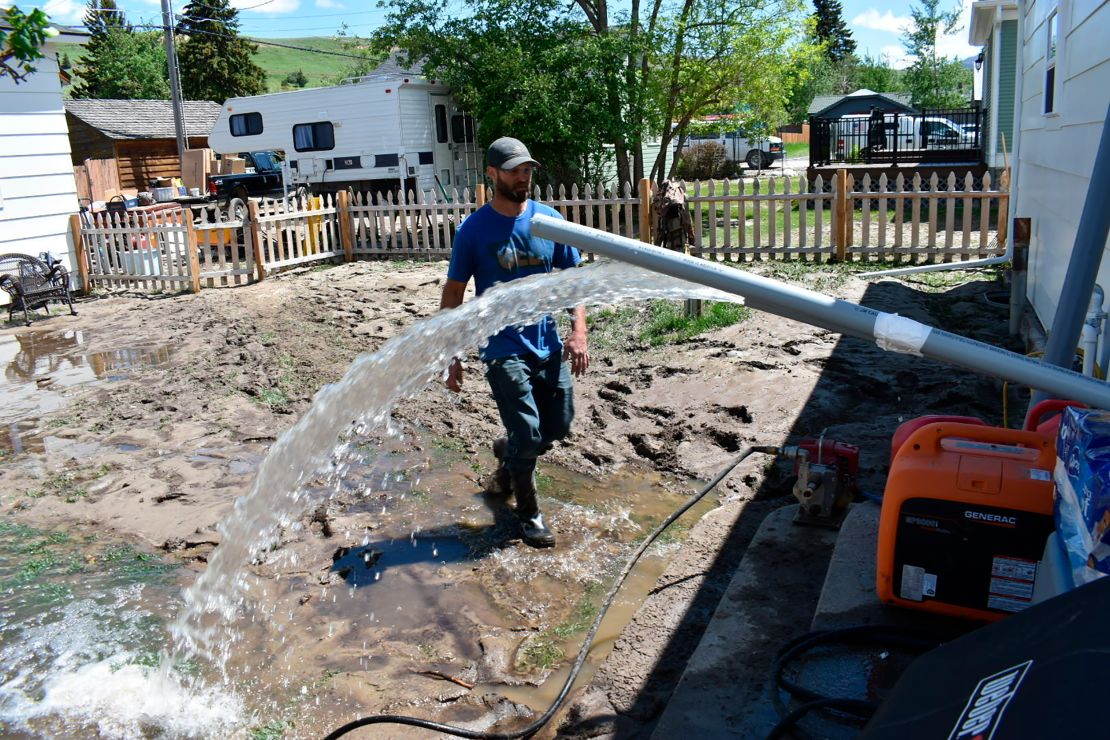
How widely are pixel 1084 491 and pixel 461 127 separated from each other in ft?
72.3

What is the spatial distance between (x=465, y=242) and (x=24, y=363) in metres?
7.64

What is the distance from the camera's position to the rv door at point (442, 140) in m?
22.0

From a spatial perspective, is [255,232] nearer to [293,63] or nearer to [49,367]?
[49,367]

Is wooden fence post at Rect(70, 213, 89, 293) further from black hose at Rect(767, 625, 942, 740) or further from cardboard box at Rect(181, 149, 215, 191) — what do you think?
cardboard box at Rect(181, 149, 215, 191)

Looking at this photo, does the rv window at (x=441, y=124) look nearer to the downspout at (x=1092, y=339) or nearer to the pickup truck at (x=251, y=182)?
the pickup truck at (x=251, y=182)

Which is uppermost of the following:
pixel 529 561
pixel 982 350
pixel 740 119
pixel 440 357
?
pixel 740 119

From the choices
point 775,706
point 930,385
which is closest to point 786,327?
point 930,385

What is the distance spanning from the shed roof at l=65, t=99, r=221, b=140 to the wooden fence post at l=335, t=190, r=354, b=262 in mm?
27491

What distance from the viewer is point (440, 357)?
15.8ft

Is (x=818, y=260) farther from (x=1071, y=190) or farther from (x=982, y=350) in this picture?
(x=982, y=350)

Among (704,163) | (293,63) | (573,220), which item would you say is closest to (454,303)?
(573,220)

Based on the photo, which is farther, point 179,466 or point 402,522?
point 179,466

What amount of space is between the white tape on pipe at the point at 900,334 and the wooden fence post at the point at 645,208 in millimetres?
11307

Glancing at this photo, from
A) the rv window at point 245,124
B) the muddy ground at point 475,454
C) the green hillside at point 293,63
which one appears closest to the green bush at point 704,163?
the rv window at point 245,124
